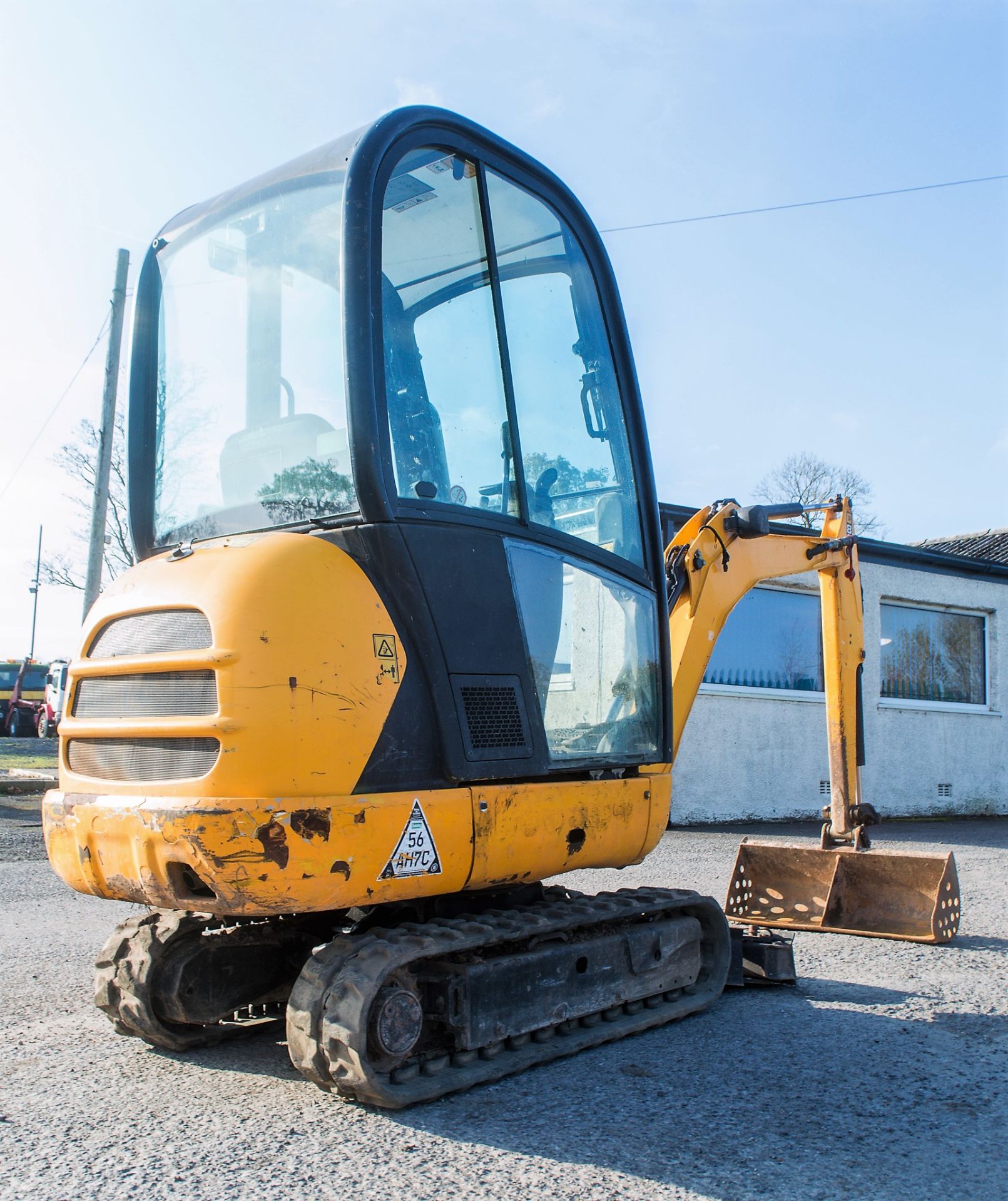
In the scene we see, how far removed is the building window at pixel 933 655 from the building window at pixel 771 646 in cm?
166

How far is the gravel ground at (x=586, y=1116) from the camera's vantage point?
3.03 meters

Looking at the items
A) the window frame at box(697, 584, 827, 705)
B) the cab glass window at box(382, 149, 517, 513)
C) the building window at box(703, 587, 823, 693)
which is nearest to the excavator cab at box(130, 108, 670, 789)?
the cab glass window at box(382, 149, 517, 513)

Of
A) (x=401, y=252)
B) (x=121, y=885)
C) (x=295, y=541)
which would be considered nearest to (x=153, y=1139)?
(x=121, y=885)

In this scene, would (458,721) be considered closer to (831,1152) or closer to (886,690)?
(831,1152)

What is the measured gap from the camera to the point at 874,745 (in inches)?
616

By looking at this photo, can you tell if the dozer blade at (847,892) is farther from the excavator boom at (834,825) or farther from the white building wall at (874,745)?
the white building wall at (874,745)

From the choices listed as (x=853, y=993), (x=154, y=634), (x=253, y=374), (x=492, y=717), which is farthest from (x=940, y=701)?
(x=154, y=634)

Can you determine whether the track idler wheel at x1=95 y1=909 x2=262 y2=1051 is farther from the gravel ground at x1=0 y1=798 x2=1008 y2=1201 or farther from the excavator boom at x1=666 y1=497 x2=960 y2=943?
the excavator boom at x1=666 y1=497 x2=960 y2=943

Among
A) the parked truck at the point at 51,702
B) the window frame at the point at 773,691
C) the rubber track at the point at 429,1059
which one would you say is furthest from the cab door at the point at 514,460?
the parked truck at the point at 51,702

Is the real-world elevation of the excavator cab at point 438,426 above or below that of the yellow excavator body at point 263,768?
above

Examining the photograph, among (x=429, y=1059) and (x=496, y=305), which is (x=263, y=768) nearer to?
(x=429, y=1059)

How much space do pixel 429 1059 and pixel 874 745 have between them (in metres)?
13.1

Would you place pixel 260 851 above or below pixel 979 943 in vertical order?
above

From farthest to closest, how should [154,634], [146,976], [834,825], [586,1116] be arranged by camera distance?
[834,825] → [146,976] → [154,634] → [586,1116]
